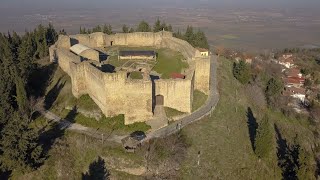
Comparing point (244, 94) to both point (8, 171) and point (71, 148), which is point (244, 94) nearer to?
point (71, 148)

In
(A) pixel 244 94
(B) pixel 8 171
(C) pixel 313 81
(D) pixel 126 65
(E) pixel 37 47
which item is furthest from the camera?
(C) pixel 313 81

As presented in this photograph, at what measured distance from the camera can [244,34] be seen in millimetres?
104125

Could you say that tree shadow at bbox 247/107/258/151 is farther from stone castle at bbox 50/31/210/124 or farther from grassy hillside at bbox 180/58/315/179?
stone castle at bbox 50/31/210/124

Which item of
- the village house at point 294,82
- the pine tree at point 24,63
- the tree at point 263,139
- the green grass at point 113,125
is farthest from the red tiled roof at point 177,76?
the village house at point 294,82

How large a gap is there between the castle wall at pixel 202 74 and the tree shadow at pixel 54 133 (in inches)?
529

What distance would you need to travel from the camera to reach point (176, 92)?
3291 cm

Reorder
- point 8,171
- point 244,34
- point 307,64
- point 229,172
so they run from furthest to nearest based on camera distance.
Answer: point 244,34 → point 307,64 → point 229,172 → point 8,171

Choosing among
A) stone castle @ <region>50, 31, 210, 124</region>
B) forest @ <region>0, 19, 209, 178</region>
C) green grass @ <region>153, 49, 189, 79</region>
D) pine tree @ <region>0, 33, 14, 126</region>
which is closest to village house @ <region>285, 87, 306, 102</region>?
green grass @ <region>153, 49, 189, 79</region>

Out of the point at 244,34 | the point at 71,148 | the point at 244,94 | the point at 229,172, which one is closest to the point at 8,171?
the point at 71,148

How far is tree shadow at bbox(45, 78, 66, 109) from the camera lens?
35694mm

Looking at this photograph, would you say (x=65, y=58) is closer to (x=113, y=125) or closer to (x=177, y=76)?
(x=113, y=125)

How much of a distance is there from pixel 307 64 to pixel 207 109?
48680mm

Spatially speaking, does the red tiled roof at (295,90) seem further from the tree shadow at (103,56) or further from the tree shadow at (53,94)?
the tree shadow at (53,94)

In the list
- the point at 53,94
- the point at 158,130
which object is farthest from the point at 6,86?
the point at 158,130
